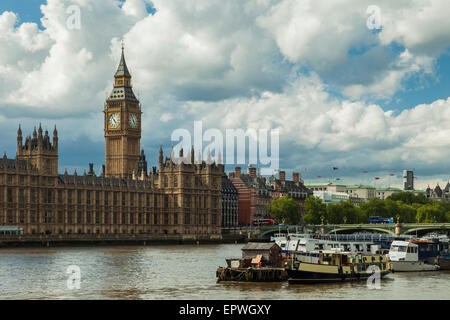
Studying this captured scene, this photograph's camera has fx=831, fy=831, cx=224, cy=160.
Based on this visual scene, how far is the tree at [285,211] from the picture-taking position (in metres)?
187

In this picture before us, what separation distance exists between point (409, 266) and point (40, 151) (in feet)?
277

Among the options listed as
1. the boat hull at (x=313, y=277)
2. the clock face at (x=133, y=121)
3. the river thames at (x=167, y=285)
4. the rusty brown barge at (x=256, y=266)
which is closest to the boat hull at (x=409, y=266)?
the river thames at (x=167, y=285)

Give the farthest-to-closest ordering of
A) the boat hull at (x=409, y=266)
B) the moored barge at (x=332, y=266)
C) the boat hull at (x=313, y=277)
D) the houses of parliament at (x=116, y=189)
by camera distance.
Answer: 1. the houses of parliament at (x=116, y=189)
2. the boat hull at (x=409, y=266)
3. the moored barge at (x=332, y=266)
4. the boat hull at (x=313, y=277)

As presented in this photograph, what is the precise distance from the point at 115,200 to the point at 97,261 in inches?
2689

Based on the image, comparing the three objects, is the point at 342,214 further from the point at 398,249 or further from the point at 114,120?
the point at 398,249

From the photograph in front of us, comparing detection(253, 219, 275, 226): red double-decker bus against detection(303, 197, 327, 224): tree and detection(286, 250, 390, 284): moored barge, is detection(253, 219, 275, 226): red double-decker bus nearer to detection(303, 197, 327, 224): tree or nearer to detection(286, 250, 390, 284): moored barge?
detection(303, 197, 327, 224): tree

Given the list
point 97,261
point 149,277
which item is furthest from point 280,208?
point 149,277

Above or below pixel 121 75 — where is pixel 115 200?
below

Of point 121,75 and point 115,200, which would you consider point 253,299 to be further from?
point 121,75

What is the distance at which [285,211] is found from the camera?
186500mm

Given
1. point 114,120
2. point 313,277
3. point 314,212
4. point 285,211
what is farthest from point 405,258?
point 314,212

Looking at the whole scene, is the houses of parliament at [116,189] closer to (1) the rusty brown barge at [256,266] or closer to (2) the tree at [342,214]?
(2) the tree at [342,214]

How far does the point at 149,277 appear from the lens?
6600 centimetres

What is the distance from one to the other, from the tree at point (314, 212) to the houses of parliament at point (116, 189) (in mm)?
25890
